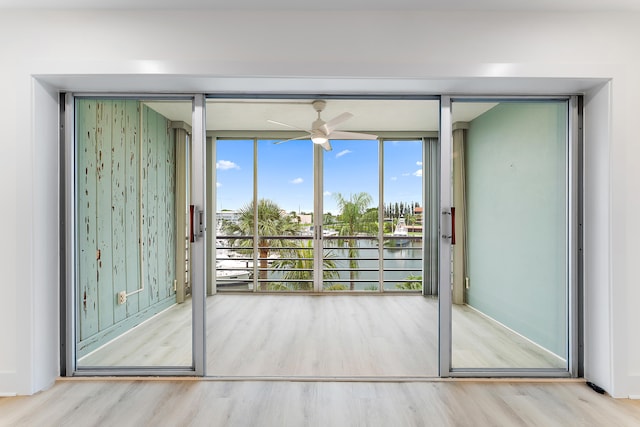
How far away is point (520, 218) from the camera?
281cm

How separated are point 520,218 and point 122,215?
332 cm

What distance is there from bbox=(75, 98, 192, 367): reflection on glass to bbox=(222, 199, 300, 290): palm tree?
2475 millimetres

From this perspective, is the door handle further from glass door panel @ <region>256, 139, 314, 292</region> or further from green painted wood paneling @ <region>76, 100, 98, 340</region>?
glass door panel @ <region>256, 139, 314, 292</region>

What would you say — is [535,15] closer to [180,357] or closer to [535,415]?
[535,415]

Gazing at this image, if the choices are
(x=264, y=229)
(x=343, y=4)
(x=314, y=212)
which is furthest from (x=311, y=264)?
(x=343, y=4)

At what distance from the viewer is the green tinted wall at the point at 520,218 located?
2615 millimetres

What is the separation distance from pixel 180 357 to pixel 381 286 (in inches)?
134

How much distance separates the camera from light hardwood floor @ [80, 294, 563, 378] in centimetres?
261

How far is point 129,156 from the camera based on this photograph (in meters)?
3.08

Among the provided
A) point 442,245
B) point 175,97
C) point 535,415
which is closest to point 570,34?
point 442,245

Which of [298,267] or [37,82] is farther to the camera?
[298,267]

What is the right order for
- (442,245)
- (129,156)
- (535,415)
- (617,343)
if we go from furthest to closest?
1. (129,156)
2. (442,245)
3. (617,343)
4. (535,415)

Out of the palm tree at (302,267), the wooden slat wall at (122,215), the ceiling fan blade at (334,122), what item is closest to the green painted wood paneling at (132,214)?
the wooden slat wall at (122,215)

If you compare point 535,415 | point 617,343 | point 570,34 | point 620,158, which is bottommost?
point 535,415
